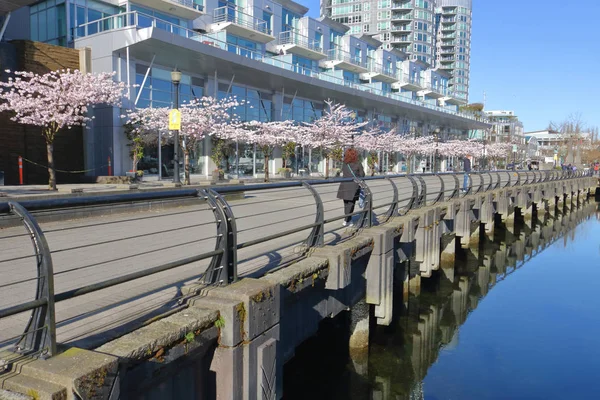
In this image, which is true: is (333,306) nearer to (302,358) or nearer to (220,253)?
(302,358)

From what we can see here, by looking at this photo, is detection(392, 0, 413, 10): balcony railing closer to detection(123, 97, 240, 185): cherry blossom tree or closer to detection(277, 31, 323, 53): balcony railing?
detection(277, 31, 323, 53): balcony railing

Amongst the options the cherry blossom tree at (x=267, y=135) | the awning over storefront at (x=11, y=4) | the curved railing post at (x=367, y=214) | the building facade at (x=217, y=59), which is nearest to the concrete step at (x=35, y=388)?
the curved railing post at (x=367, y=214)

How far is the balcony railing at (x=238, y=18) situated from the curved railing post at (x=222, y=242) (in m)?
35.4

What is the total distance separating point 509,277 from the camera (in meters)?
17.3

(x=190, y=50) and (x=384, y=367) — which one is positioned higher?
(x=190, y=50)

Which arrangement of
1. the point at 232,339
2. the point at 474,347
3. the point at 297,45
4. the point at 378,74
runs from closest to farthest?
the point at 232,339, the point at 474,347, the point at 297,45, the point at 378,74

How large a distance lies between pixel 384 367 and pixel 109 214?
25.3 feet

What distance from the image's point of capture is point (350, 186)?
1040cm

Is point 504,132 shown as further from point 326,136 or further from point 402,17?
point 326,136

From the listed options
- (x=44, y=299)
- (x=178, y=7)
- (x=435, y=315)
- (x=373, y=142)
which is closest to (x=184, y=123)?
(x=178, y=7)

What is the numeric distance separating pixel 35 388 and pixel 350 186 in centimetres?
807

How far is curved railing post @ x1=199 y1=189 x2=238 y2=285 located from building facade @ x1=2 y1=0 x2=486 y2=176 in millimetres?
23363

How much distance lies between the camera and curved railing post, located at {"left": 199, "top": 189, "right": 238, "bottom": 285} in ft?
16.1

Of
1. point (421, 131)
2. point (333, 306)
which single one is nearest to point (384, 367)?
point (333, 306)
